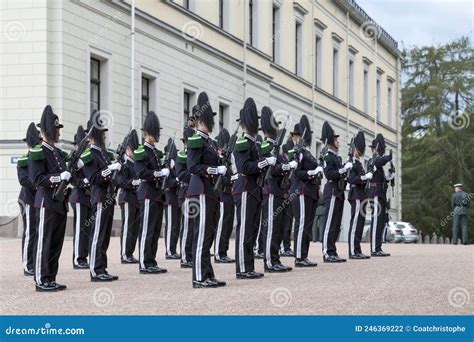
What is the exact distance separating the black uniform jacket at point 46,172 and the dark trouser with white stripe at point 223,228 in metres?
4.95

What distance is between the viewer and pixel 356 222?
17.5m

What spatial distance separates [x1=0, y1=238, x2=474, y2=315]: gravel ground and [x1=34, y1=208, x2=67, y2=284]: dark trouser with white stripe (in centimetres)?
30

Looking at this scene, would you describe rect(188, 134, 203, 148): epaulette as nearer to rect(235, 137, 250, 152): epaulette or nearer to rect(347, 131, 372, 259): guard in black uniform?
rect(235, 137, 250, 152): epaulette

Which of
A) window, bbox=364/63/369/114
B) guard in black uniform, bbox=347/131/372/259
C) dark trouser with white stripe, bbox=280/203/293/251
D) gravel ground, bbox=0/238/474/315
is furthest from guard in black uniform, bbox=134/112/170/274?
window, bbox=364/63/369/114

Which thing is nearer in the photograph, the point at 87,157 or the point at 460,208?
the point at 87,157

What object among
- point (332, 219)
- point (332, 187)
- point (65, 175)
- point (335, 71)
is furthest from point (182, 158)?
point (335, 71)

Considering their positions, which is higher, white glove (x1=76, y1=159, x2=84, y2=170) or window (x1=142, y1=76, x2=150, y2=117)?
window (x1=142, y1=76, x2=150, y2=117)

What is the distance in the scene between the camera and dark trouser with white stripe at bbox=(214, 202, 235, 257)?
1616 cm

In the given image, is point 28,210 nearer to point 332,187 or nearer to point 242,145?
point 242,145

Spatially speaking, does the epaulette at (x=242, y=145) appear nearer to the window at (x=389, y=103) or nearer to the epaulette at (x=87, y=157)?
the epaulette at (x=87, y=157)

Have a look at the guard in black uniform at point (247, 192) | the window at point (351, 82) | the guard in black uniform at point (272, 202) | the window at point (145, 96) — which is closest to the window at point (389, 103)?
the window at point (351, 82)

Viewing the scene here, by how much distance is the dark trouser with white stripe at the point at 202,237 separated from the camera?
11.4 metres

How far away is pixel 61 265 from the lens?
51.9 ft

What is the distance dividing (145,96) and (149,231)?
1551 centimetres
